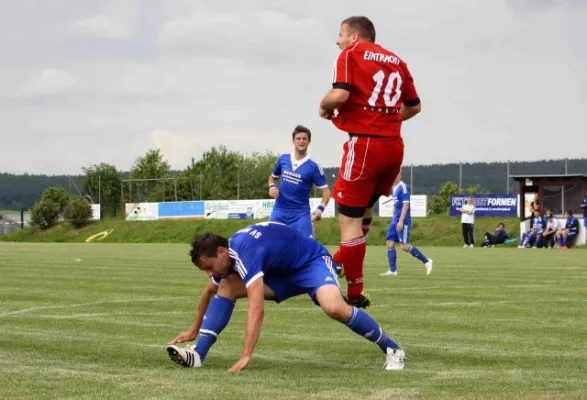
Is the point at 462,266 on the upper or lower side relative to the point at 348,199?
lower

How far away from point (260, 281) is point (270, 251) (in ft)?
0.86

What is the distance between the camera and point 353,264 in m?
9.00

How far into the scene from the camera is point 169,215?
72.1 m

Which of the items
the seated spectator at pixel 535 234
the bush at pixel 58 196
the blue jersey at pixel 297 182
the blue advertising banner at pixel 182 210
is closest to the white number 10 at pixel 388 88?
the blue jersey at pixel 297 182

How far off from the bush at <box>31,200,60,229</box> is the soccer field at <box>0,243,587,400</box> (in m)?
65.6

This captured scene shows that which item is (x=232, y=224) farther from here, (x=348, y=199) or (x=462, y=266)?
(x=348, y=199)

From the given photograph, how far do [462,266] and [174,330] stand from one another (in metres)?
15.3

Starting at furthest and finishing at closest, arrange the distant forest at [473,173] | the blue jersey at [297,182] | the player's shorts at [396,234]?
1. the distant forest at [473,173]
2. the player's shorts at [396,234]
3. the blue jersey at [297,182]

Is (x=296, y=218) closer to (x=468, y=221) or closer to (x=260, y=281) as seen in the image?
(x=260, y=281)

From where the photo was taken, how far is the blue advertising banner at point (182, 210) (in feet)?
228

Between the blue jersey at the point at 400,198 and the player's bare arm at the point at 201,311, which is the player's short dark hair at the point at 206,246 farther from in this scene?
the blue jersey at the point at 400,198

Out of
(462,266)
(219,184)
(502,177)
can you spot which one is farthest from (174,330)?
(219,184)

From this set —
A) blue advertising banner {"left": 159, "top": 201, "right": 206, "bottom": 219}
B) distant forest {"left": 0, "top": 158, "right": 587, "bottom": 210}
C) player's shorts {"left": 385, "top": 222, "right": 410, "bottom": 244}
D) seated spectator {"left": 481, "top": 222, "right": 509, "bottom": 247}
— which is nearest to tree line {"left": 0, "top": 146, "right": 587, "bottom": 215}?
distant forest {"left": 0, "top": 158, "right": 587, "bottom": 210}

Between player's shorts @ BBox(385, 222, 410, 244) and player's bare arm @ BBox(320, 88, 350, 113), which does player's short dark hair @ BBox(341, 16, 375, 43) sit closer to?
player's bare arm @ BBox(320, 88, 350, 113)
